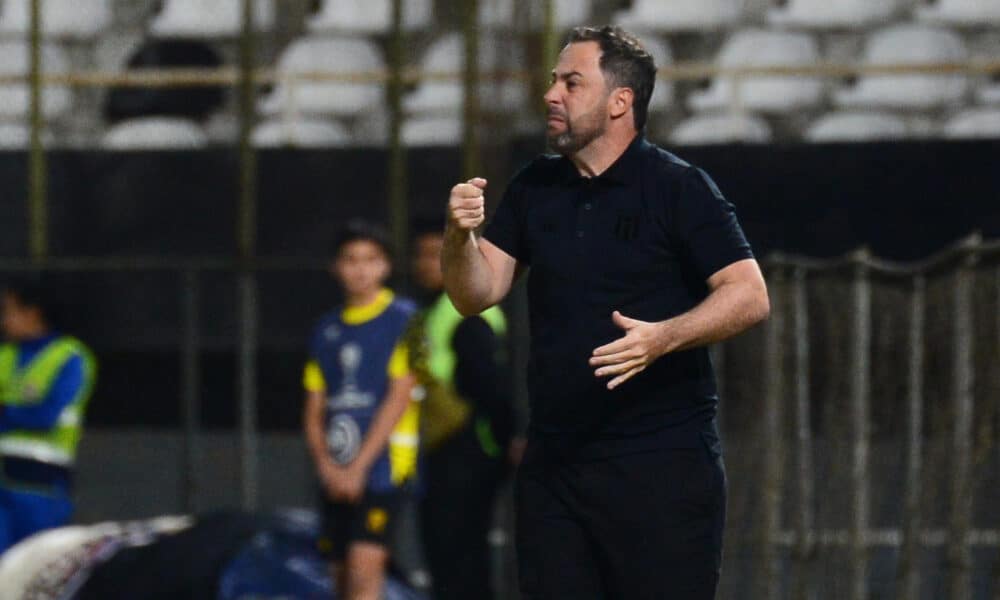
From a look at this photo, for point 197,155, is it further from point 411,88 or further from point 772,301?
point 772,301

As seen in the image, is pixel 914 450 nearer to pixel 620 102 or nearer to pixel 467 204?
pixel 620 102

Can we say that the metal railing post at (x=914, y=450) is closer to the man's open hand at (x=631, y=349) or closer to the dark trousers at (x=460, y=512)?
the man's open hand at (x=631, y=349)

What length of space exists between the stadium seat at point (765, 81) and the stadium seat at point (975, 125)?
1071 millimetres

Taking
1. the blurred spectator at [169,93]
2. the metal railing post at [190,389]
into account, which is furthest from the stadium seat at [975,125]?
the blurred spectator at [169,93]

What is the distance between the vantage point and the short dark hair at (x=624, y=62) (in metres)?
4.07

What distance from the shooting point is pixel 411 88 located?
10.4m

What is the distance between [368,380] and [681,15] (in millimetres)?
4992

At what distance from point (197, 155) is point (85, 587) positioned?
319cm

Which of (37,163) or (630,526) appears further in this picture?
(37,163)

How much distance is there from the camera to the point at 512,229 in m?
4.17

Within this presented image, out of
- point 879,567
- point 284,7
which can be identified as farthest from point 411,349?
point 284,7

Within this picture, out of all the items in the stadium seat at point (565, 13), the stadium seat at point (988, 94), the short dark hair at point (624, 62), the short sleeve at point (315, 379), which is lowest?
the short sleeve at point (315, 379)

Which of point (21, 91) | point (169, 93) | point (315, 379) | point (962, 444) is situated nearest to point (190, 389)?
point (21, 91)

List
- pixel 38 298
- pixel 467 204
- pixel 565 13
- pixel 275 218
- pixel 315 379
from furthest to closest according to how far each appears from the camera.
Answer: pixel 275 218, pixel 565 13, pixel 38 298, pixel 315 379, pixel 467 204
